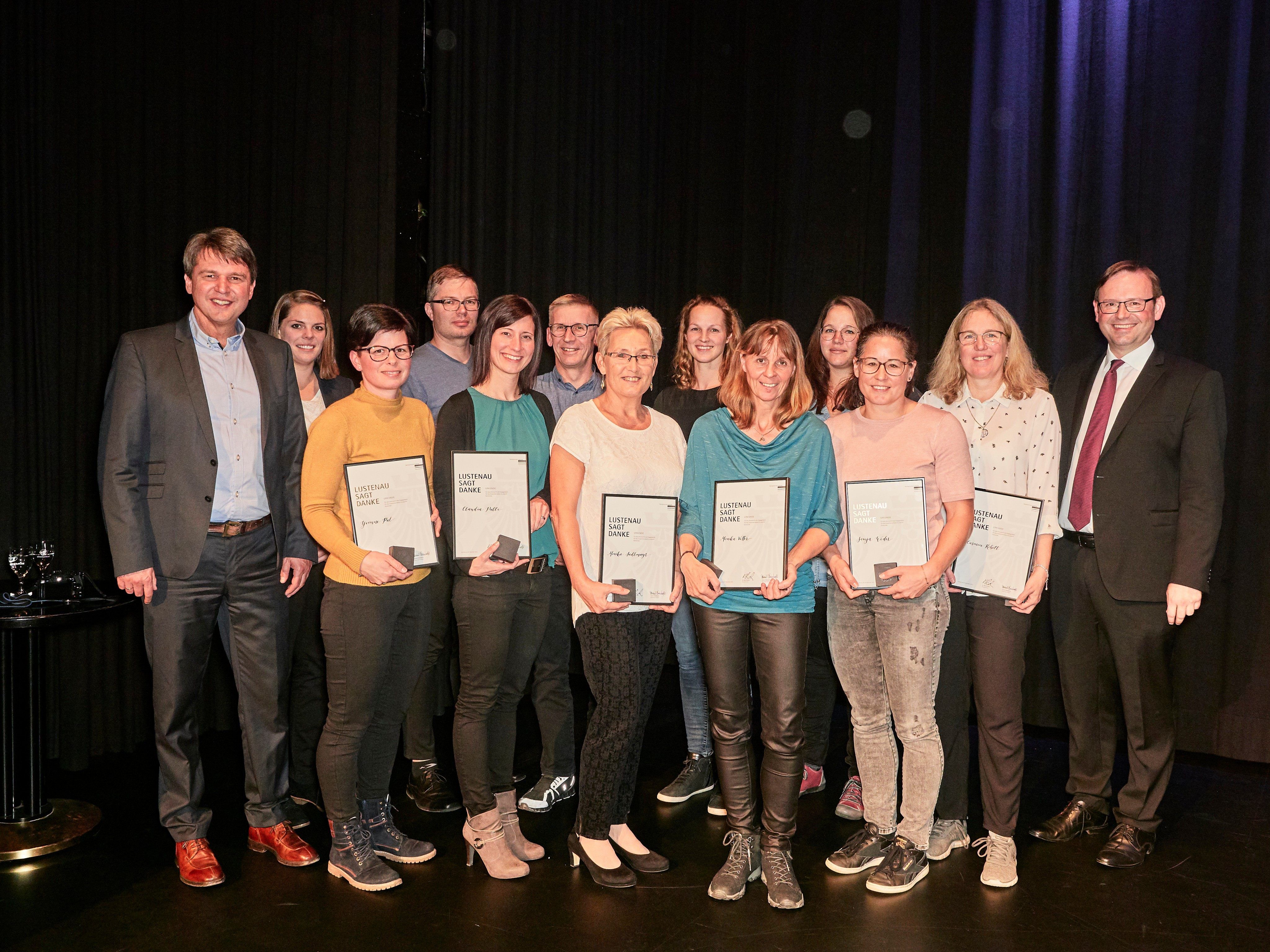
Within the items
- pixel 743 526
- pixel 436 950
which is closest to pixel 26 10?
pixel 743 526

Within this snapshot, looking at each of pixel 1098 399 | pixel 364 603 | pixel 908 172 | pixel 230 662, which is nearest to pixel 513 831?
pixel 364 603

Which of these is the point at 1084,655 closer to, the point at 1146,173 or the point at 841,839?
the point at 841,839

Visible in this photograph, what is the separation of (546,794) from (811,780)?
3.22 ft

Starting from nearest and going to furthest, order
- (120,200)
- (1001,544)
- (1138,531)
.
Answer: (1001,544), (1138,531), (120,200)

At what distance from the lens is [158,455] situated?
2.76 m

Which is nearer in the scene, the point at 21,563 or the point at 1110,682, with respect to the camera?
the point at 21,563

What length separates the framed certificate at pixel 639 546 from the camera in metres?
2.54

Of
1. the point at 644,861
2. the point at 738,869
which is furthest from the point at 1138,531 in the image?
the point at 644,861

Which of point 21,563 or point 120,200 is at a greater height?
point 120,200

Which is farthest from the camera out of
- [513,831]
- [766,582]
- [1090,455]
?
[1090,455]

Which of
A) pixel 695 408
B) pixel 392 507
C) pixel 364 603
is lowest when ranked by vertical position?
pixel 364 603

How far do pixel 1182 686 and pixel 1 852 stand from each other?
178 inches

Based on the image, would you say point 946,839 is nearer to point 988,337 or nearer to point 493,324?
point 988,337

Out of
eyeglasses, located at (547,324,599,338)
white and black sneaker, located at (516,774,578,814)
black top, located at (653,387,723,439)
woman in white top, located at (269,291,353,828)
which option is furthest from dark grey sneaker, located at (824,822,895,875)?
eyeglasses, located at (547,324,599,338)
